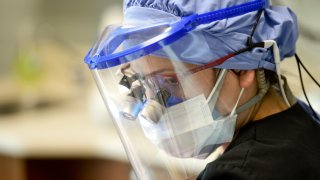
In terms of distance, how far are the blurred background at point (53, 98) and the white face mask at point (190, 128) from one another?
0.93m

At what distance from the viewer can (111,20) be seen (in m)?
2.22

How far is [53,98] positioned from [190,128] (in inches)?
66.2

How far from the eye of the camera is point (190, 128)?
3.31 feet

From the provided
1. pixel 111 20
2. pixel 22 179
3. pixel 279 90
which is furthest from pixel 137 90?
pixel 22 179

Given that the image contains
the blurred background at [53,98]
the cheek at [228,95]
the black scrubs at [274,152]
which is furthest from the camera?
the blurred background at [53,98]

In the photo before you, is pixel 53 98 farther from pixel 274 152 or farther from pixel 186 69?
pixel 274 152

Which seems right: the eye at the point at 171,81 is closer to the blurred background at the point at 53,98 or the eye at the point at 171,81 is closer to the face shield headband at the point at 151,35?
the face shield headband at the point at 151,35

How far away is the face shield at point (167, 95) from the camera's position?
969 millimetres

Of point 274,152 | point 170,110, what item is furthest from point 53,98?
point 274,152

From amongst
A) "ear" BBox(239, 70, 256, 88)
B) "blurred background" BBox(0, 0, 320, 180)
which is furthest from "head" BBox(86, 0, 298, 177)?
"blurred background" BBox(0, 0, 320, 180)

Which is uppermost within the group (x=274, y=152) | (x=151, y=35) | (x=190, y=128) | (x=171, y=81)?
(x=151, y=35)

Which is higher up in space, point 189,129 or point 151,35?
point 151,35

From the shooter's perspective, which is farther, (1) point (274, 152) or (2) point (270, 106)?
(2) point (270, 106)

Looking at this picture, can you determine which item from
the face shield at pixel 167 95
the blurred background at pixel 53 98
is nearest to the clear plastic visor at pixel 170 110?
the face shield at pixel 167 95
